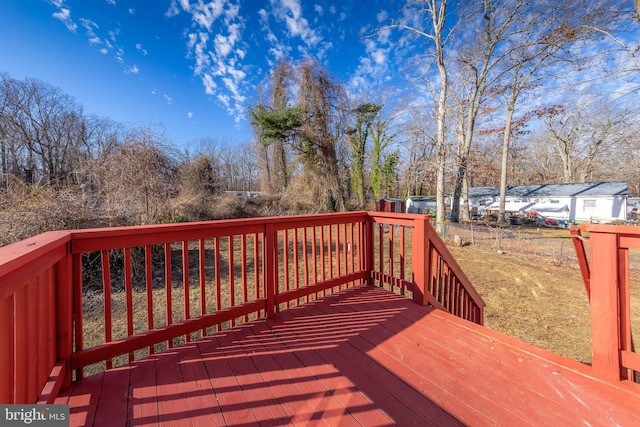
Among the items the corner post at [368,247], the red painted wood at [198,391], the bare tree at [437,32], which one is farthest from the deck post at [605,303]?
the bare tree at [437,32]

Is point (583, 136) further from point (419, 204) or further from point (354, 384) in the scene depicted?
point (354, 384)

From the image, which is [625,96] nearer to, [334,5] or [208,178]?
[334,5]

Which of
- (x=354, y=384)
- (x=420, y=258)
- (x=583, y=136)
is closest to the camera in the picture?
(x=354, y=384)

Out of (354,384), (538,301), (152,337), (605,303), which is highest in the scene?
(605,303)

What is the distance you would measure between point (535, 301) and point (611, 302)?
15.0ft

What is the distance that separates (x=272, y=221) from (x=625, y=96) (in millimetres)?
12082

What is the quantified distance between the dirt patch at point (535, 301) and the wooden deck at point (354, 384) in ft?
8.65

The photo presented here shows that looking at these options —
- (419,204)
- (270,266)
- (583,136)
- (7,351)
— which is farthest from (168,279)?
(583,136)

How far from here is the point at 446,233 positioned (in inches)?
430

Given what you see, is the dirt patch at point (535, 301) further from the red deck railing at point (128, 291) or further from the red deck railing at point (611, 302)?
the red deck railing at point (611, 302)

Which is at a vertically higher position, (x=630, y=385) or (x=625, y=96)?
(x=625, y=96)

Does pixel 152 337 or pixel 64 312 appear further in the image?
pixel 152 337

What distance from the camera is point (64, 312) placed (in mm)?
1482

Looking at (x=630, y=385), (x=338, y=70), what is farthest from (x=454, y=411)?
(x=338, y=70)
